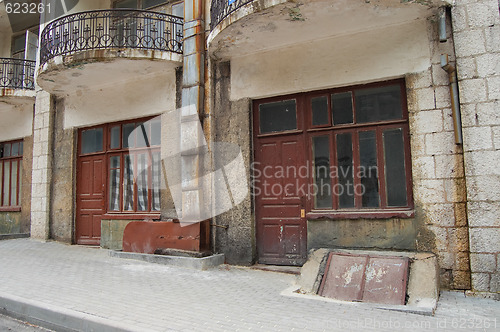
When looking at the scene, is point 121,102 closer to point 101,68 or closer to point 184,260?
point 101,68

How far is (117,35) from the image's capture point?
7.93 m

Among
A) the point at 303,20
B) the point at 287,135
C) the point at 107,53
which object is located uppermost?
the point at 107,53

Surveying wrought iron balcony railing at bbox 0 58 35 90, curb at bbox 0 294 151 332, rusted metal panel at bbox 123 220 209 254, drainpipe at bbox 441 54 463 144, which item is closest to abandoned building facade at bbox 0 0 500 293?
drainpipe at bbox 441 54 463 144

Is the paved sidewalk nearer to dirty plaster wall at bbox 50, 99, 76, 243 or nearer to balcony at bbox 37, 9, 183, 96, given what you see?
dirty plaster wall at bbox 50, 99, 76, 243

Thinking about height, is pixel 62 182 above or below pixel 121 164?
below

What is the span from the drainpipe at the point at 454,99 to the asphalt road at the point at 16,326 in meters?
5.92

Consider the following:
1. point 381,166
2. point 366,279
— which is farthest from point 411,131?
point 366,279

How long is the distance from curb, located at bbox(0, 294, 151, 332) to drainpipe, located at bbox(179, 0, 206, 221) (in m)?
3.12

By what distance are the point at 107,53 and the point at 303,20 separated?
412 cm

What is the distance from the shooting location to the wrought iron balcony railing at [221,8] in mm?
6160

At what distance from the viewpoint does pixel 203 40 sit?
294 inches

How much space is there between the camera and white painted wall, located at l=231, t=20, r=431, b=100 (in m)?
5.88

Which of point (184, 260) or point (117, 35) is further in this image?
point (117, 35)

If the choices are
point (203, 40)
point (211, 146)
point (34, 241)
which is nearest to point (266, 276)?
point (211, 146)
